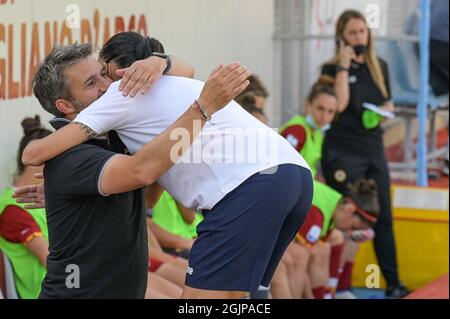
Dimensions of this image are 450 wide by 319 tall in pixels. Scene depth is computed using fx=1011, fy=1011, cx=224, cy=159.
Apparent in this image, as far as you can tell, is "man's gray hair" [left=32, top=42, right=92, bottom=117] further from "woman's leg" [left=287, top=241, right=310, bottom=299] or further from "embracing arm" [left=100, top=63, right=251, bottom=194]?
"woman's leg" [left=287, top=241, right=310, bottom=299]

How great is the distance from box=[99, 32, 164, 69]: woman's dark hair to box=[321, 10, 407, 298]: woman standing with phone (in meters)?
3.85

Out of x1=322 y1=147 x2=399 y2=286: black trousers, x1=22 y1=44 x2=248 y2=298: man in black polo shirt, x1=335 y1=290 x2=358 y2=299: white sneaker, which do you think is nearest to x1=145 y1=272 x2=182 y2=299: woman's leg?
x1=22 y1=44 x2=248 y2=298: man in black polo shirt

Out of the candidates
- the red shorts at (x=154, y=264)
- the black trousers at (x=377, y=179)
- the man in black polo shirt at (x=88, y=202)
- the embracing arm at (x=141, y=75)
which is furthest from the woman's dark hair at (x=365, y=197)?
the embracing arm at (x=141, y=75)

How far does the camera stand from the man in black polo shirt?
3185 mm

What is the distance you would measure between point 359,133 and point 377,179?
1.15ft

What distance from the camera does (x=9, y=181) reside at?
491 centimetres

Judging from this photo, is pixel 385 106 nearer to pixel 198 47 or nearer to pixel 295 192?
pixel 198 47

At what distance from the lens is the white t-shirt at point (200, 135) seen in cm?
314

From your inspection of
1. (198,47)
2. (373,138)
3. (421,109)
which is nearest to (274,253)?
(198,47)

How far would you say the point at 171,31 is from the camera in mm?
6219

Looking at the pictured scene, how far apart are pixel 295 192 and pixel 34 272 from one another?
2.00 meters

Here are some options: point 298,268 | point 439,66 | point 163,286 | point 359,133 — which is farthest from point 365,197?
point 439,66

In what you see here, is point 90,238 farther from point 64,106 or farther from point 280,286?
point 280,286

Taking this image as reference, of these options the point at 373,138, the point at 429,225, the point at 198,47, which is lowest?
the point at 429,225
